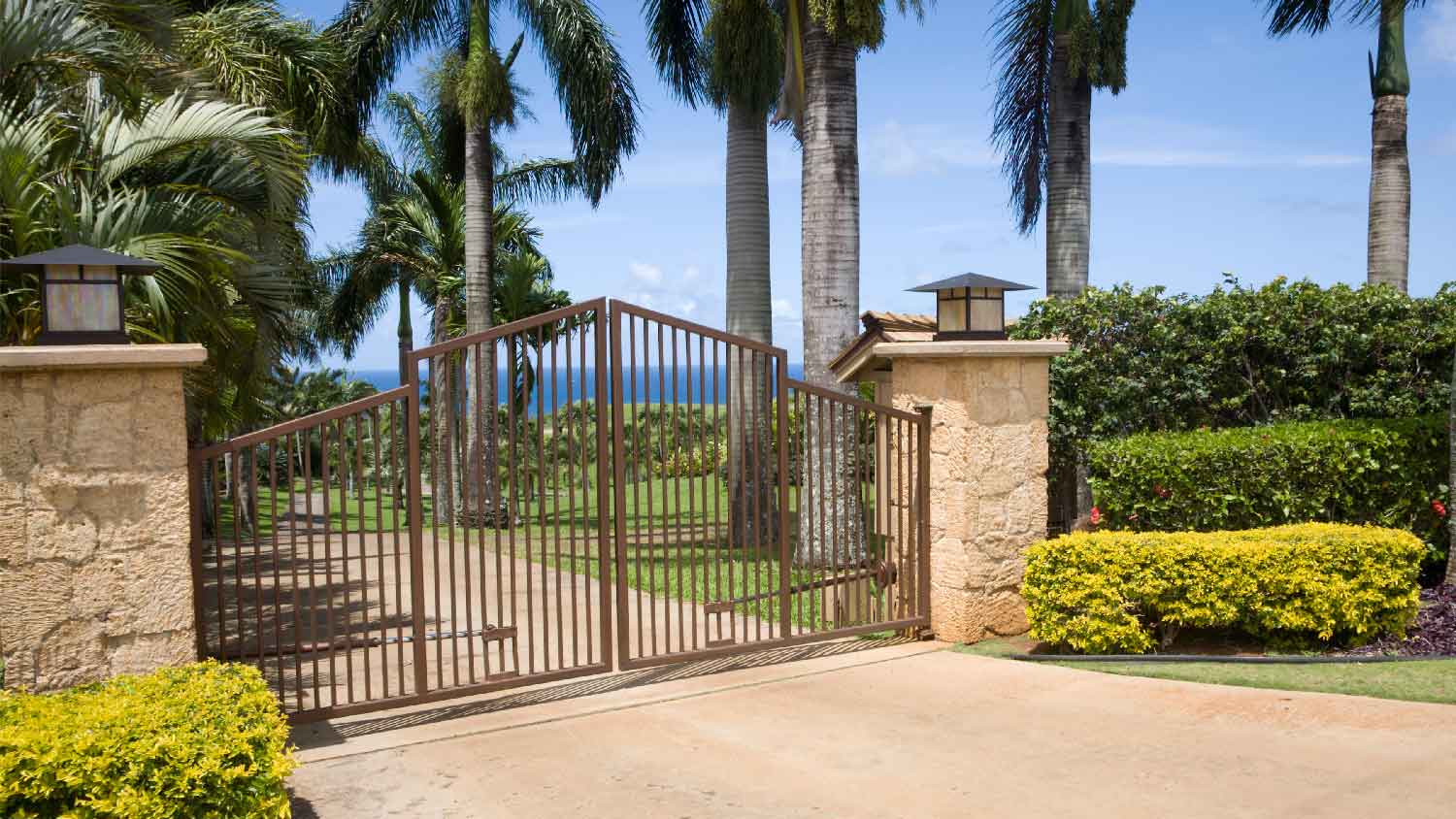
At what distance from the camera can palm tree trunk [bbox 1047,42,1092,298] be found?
14.9 meters

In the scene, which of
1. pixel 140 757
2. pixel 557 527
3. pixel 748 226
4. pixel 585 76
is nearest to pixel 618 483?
pixel 557 527

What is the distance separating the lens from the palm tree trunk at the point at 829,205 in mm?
12086

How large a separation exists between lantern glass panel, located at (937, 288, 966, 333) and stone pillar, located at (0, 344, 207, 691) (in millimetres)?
4902

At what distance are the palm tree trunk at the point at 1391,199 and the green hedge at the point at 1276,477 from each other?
6.25 meters

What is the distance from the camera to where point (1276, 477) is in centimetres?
870

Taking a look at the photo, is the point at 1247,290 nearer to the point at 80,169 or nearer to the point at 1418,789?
the point at 1418,789

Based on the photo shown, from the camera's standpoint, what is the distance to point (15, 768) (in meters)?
4.13

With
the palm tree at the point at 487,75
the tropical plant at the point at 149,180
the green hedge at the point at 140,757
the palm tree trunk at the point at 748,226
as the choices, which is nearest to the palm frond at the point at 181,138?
the tropical plant at the point at 149,180

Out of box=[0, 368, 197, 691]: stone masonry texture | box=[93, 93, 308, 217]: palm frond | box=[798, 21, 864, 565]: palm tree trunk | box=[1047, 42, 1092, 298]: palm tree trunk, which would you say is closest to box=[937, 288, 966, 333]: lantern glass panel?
box=[798, 21, 864, 565]: palm tree trunk

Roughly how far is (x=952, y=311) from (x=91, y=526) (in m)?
5.55

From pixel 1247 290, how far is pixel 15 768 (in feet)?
32.9

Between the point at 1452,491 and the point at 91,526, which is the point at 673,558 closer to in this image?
the point at 1452,491

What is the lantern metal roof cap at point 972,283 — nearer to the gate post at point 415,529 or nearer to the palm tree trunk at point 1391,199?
the gate post at point 415,529

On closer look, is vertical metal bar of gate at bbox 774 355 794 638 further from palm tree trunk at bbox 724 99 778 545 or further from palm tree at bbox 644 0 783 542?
palm tree trunk at bbox 724 99 778 545
